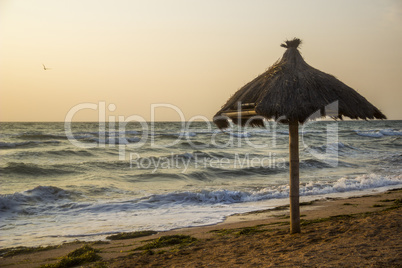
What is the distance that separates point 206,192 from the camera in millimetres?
12781

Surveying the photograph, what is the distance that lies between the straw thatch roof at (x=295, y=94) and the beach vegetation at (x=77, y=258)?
322 centimetres

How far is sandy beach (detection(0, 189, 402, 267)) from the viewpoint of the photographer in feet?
15.7

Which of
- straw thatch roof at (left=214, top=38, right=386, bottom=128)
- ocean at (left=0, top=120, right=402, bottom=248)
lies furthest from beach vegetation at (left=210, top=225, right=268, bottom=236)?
straw thatch roof at (left=214, top=38, right=386, bottom=128)

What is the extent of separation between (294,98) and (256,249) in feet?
7.38

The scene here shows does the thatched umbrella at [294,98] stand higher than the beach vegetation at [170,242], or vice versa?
the thatched umbrella at [294,98]

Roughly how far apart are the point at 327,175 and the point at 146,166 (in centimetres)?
858

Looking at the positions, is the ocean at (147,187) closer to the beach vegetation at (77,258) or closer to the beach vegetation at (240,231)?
the beach vegetation at (240,231)

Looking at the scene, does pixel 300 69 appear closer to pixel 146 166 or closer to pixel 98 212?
pixel 98 212

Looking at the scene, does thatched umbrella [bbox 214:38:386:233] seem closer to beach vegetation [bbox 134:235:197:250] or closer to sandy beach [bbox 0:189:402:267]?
sandy beach [bbox 0:189:402:267]

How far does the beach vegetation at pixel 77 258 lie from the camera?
19.0 feet

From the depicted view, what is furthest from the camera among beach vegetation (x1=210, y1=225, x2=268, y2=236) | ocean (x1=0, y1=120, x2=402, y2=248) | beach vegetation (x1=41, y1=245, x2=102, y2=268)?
ocean (x1=0, y1=120, x2=402, y2=248)

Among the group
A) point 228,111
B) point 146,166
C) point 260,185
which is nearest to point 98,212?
point 228,111

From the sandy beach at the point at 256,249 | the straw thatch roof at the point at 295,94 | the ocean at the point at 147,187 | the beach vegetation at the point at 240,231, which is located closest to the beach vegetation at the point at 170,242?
the sandy beach at the point at 256,249

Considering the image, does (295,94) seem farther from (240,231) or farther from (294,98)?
(240,231)
